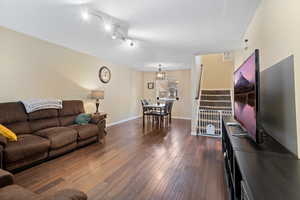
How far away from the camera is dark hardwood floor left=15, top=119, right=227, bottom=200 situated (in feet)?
5.88

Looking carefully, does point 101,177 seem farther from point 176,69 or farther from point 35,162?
point 176,69

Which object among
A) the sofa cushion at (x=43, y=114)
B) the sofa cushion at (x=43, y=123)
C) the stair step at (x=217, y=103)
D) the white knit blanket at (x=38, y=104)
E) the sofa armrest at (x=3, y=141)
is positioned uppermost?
the stair step at (x=217, y=103)

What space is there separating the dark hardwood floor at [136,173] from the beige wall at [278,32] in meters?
1.37

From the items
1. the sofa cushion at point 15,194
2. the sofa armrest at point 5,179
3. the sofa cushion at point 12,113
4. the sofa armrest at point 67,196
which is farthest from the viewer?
the sofa cushion at point 12,113

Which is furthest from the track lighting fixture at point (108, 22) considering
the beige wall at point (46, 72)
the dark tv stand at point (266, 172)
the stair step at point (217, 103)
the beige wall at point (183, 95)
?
the beige wall at point (183, 95)

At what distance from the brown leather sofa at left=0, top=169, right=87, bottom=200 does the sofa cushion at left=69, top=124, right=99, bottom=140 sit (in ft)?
5.84

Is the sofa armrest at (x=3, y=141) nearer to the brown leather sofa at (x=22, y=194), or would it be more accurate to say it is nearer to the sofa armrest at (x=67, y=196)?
the brown leather sofa at (x=22, y=194)

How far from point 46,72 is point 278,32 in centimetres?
410

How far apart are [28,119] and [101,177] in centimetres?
190

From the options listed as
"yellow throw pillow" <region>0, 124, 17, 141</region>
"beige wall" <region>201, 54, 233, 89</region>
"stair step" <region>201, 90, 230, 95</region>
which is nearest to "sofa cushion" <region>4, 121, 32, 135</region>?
"yellow throw pillow" <region>0, 124, 17, 141</region>

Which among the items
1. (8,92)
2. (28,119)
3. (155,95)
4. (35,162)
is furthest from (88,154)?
(155,95)

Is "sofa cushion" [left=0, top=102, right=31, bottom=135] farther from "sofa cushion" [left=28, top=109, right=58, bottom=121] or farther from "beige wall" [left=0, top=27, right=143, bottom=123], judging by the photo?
"beige wall" [left=0, top=27, right=143, bottom=123]

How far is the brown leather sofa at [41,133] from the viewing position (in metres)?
2.11

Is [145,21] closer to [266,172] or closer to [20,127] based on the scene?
[266,172]
